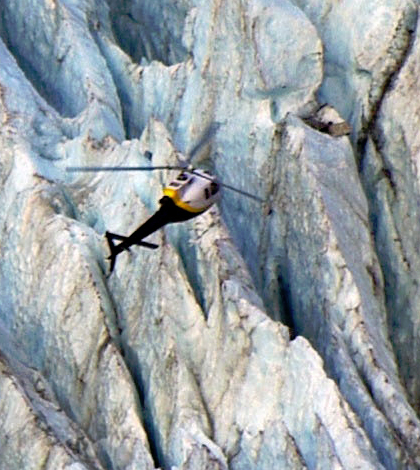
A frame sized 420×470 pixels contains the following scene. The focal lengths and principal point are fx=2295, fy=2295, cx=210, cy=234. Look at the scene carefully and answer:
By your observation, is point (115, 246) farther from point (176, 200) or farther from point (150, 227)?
point (176, 200)

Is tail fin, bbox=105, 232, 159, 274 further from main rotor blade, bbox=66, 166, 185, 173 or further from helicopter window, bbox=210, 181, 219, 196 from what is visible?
helicopter window, bbox=210, 181, 219, 196

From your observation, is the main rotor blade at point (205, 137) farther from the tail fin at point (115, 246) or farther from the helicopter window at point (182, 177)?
the tail fin at point (115, 246)

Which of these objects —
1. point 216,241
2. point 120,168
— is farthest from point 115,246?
point 216,241

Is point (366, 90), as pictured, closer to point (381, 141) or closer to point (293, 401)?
point (381, 141)

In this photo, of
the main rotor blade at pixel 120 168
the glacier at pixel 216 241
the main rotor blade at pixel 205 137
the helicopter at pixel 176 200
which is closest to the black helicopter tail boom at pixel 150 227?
the helicopter at pixel 176 200

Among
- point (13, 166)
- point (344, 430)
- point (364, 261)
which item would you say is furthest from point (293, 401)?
point (13, 166)

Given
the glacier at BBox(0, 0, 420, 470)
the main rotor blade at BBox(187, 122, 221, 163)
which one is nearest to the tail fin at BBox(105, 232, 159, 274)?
the glacier at BBox(0, 0, 420, 470)
